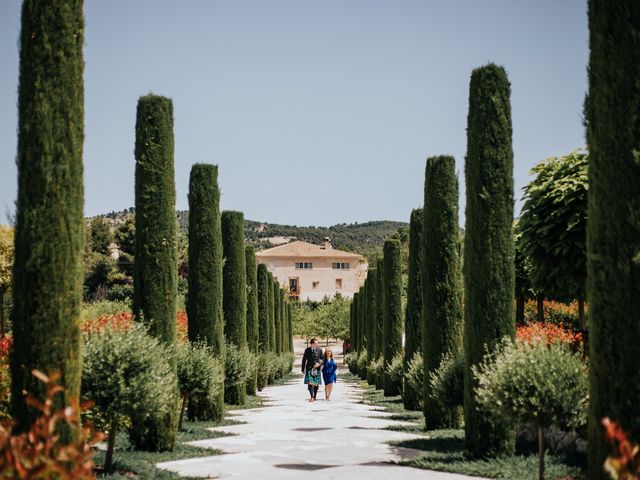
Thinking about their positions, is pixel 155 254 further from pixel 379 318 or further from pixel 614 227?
pixel 379 318

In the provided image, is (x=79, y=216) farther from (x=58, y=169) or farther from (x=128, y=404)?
(x=128, y=404)

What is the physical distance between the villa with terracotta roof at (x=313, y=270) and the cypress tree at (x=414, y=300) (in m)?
77.0

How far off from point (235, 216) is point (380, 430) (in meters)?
8.92

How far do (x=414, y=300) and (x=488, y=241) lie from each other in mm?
7724

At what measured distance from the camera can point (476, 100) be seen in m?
11.3

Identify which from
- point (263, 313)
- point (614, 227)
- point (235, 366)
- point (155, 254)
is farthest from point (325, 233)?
point (614, 227)

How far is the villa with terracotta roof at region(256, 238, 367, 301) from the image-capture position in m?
96.6

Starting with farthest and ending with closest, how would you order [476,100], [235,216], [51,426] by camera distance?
[235,216], [476,100], [51,426]

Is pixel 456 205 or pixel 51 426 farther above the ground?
pixel 456 205

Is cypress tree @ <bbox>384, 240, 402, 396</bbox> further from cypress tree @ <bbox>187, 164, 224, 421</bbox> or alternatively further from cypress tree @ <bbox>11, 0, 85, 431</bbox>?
cypress tree @ <bbox>11, 0, 85, 431</bbox>

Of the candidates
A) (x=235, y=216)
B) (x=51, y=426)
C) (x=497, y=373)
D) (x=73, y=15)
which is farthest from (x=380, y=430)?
(x=51, y=426)

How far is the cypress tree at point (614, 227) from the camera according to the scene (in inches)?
250

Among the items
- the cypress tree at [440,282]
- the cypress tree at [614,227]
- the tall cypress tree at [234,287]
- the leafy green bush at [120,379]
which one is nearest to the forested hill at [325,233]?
the tall cypress tree at [234,287]

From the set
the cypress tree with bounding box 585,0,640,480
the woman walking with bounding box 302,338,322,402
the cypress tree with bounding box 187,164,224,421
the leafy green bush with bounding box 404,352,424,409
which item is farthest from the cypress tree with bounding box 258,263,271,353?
the cypress tree with bounding box 585,0,640,480
